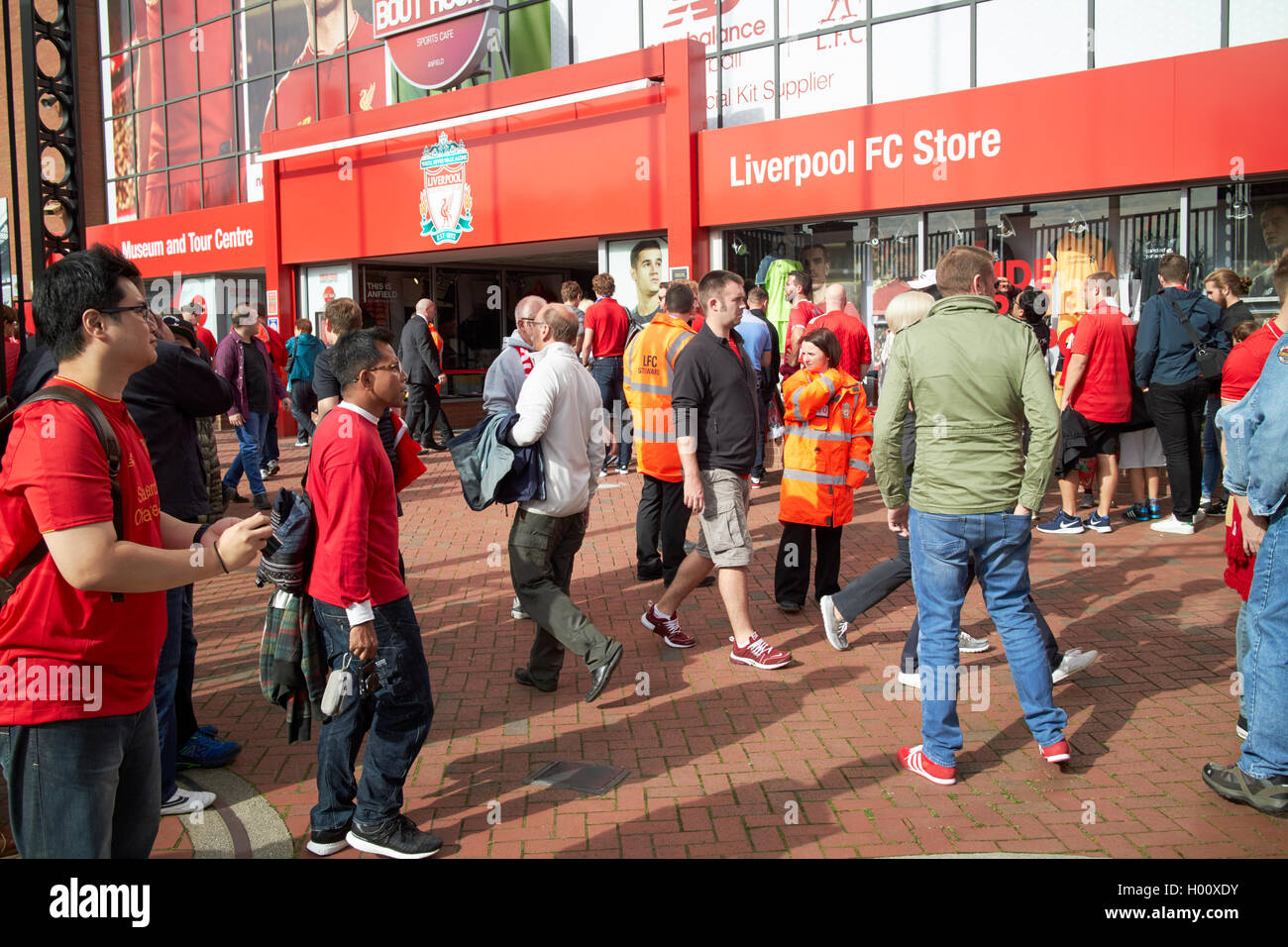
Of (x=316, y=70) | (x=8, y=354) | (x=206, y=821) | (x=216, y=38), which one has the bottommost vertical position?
(x=206, y=821)

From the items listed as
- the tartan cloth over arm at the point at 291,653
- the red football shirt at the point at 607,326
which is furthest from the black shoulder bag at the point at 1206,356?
the tartan cloth over arm at the point at 291,653

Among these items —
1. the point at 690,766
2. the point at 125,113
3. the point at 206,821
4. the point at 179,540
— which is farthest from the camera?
the point at 125,113

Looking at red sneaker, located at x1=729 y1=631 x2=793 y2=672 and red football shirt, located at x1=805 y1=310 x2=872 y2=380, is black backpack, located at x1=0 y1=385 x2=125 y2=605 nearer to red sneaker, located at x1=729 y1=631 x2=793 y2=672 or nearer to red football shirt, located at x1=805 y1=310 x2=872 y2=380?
red sneaker, located at x1=729 y1=631 x2=793 y2=672

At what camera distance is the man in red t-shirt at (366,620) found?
344 centimetres

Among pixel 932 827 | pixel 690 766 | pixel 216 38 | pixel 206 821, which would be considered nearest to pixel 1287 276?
pixel 932 827

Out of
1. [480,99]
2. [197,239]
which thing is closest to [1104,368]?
[480,99]

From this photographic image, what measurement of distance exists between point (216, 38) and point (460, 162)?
907 cm

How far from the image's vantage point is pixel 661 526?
696cm

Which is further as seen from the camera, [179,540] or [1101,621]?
[1101,621]

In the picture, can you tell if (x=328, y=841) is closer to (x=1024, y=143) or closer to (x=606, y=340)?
(x=606, y=340)

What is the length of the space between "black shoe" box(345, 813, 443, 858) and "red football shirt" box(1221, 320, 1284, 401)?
165 inches

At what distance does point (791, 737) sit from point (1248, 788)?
1.76m

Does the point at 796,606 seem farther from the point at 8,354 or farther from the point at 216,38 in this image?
the point at 216,38

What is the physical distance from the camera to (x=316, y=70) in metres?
19.6
